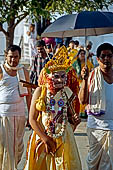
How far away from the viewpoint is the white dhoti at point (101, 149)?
4.84 m

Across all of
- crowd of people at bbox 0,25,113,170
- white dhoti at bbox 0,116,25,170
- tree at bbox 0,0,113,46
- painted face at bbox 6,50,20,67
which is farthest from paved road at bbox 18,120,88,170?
tree at bbox 0,0,113,46

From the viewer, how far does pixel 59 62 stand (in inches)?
190

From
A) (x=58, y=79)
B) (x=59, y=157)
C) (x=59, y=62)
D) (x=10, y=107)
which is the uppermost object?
(x=59, y=62)

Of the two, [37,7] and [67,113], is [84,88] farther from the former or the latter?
[37,7]

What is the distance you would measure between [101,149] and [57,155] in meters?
0.49

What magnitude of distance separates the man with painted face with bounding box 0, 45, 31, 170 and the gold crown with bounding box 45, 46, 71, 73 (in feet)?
3.72

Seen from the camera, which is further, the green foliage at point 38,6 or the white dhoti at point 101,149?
the green foliage at point 38,6

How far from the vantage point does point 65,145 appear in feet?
15.5

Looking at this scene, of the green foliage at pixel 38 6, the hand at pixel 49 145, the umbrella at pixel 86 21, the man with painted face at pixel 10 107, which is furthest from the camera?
the green foliage at pixel 38 6

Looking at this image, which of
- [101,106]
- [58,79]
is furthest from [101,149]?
[58,79]

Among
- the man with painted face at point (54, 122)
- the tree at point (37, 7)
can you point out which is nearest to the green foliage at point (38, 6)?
the tree at point (37, 7)

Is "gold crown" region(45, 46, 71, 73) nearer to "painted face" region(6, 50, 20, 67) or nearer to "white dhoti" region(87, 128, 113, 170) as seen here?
"white dhoti" region(87, 128, 113, 170)

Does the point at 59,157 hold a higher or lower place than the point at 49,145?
lower

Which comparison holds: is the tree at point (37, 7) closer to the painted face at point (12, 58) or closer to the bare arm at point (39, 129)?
the painted face at point (12, 58)
